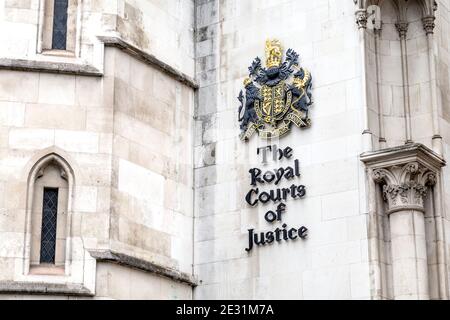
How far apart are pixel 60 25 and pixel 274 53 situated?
4.22 m

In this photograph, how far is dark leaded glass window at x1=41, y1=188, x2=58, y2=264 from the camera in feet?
67.1

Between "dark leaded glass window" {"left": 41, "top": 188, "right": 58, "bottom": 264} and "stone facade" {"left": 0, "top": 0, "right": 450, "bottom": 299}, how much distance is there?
0.55 feet

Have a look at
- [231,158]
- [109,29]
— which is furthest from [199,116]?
[109,29]

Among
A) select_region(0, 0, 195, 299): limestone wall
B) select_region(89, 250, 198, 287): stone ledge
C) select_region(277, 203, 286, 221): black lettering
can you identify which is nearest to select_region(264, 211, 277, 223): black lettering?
select_region(277, 203, 286, 221): black lettering

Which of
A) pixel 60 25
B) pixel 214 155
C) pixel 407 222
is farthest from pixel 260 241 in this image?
pixel 60 25

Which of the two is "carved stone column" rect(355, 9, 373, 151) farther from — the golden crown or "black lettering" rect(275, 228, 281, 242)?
"black lettering" rect(275, 228, 281, 242)

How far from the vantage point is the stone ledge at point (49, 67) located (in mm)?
20984

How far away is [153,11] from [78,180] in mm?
4205

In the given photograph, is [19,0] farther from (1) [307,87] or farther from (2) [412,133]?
(2) [412,133]

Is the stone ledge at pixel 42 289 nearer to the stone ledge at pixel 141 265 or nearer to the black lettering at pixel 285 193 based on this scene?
the stone ledge at pixel 141 265

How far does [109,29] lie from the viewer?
21766 millimetres

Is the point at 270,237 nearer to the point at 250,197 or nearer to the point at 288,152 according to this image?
the point at 250,197

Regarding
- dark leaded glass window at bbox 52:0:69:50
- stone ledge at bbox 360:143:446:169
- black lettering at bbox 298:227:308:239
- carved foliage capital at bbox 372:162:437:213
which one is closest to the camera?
stone ledge at bbox 360:143:446:169

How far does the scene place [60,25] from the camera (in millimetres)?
21828
